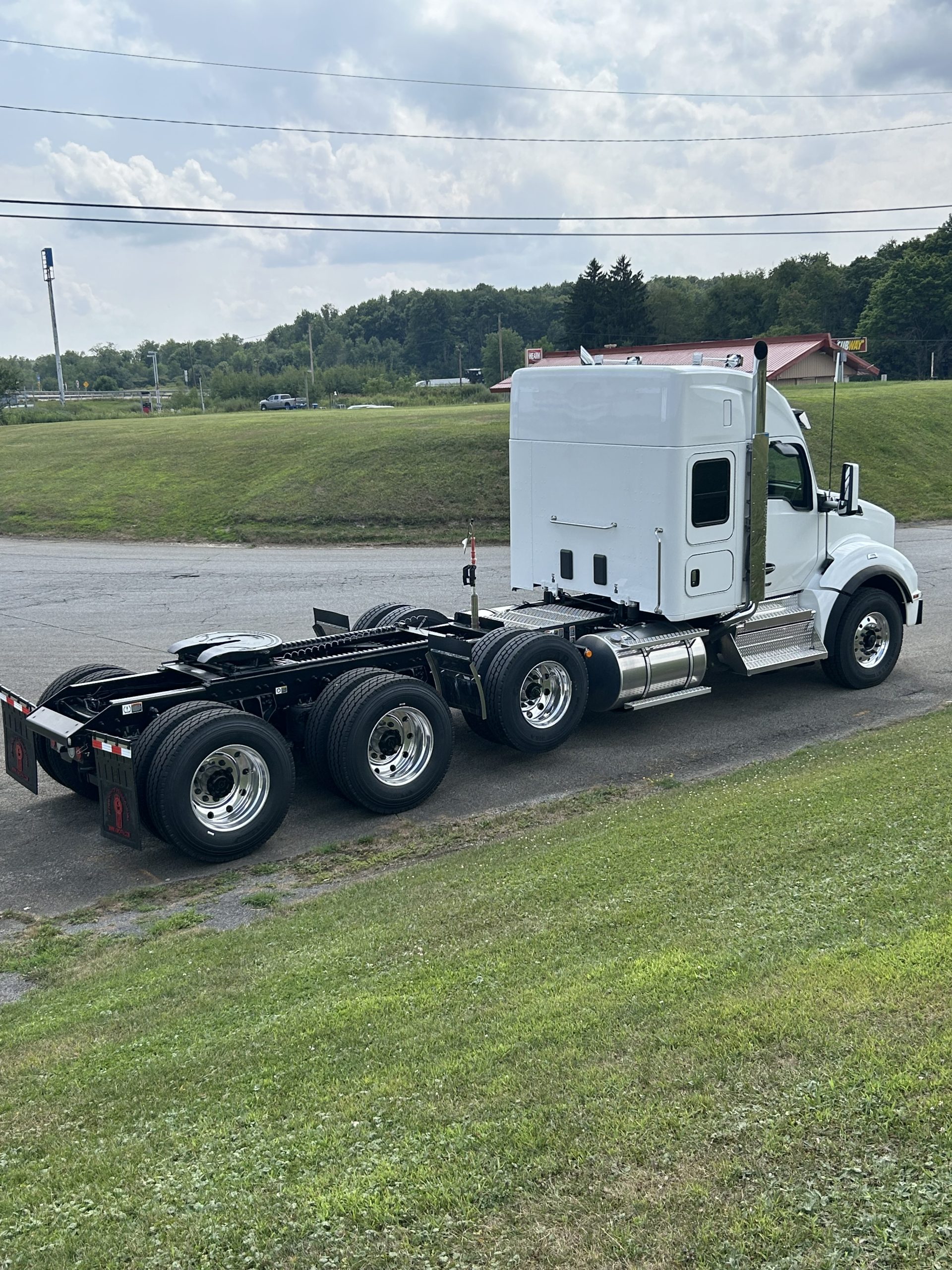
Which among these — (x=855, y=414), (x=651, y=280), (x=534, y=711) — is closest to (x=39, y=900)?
(x=534, y=711)

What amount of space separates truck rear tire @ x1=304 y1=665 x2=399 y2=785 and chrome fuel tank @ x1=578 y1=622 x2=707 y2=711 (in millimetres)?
2561

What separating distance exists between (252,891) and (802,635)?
24.9 ft

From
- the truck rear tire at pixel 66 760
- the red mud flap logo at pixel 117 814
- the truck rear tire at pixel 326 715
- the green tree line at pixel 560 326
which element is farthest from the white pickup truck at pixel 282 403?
the red mud flap logo at pixel 117 814

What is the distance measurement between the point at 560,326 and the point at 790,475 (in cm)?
12233

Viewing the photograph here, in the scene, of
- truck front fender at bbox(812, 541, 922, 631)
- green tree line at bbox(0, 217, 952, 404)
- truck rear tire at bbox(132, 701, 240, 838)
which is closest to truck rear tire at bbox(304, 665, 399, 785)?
truck rear tire at bbox(132, 701, 240, 838)

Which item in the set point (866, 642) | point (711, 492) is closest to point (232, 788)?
point (711, 492)

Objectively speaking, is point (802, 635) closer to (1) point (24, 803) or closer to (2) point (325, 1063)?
(1) point (24, 803)

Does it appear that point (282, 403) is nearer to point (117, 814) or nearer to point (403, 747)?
point (403, 747)

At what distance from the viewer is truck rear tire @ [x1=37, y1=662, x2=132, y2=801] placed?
10.6 metres

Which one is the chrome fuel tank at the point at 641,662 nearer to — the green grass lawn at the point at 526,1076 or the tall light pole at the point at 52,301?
the green grass lawn at the point at 526,1076

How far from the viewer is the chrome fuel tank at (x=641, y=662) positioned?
12141 millimetres

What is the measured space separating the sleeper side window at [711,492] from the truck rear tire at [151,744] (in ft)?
17.6

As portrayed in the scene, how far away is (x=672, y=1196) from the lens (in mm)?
3861

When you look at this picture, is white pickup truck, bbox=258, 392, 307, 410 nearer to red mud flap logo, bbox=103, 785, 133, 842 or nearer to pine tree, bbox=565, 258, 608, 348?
pine tree, bbox=565, 258, 608, 348
